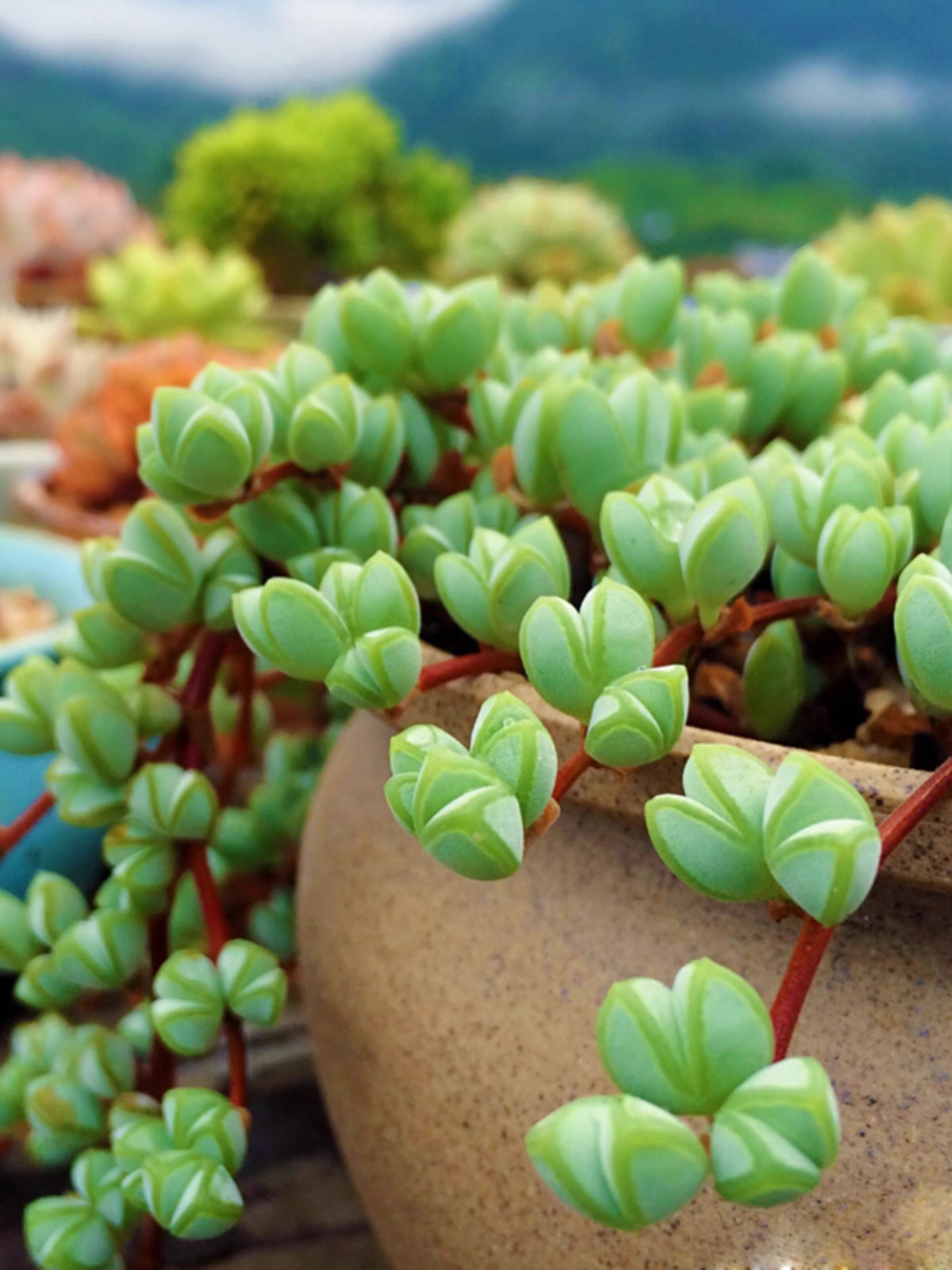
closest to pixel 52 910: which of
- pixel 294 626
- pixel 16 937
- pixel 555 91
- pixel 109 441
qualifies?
pixel 16 937

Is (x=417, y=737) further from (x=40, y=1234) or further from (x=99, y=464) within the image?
(x=99, y=464)

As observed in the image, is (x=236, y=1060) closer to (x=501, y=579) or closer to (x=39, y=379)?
(x=501, y=579)

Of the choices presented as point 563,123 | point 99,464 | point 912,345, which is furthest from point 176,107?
point 912,345

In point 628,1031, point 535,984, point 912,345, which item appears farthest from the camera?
point 912,345

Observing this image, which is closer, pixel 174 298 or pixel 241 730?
pixel 241 730

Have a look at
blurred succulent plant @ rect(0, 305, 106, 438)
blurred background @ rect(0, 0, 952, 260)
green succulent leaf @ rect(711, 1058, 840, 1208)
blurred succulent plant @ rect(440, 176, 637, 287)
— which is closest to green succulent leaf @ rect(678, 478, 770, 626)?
green succulent leaf @ rect(711, 1058, 840, 1208)

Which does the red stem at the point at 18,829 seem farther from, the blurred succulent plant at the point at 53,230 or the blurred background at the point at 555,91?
the blurred background at the point at 555,91

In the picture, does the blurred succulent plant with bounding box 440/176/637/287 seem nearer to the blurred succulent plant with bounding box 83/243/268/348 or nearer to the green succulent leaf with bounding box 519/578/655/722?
the blurred succulent plant with bounding box 83/243/268/348
